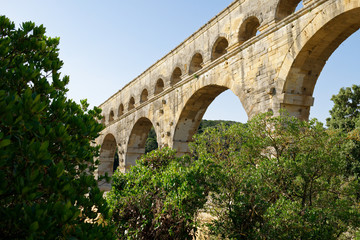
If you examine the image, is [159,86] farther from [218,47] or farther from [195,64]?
[218,47]

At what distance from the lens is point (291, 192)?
432 cm

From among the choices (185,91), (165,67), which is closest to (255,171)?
(185,91)

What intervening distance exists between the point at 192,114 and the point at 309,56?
5.72m

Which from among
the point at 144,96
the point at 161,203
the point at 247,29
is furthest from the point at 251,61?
the point at 144,96

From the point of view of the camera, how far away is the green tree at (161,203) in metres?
3.98

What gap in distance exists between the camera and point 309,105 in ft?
24.1

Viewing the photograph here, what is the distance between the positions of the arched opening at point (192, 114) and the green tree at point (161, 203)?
6641 millimetres

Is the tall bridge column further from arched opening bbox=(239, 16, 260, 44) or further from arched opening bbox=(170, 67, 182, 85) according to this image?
arched opening bbox=(170, 67, 182, 85)

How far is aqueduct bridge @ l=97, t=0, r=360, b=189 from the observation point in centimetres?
665

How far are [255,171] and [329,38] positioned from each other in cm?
427

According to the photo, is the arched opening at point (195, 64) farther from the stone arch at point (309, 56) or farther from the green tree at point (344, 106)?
the green tree at point (344, 106)

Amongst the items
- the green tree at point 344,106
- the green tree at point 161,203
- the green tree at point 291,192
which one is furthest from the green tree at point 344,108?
the green tree at point 161,203

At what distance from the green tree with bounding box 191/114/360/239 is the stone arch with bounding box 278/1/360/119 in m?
2.76

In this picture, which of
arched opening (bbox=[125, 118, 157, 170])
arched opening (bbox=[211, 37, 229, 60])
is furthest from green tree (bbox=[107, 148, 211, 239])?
arched opening (bbox=[125, 118, 157, 170])
